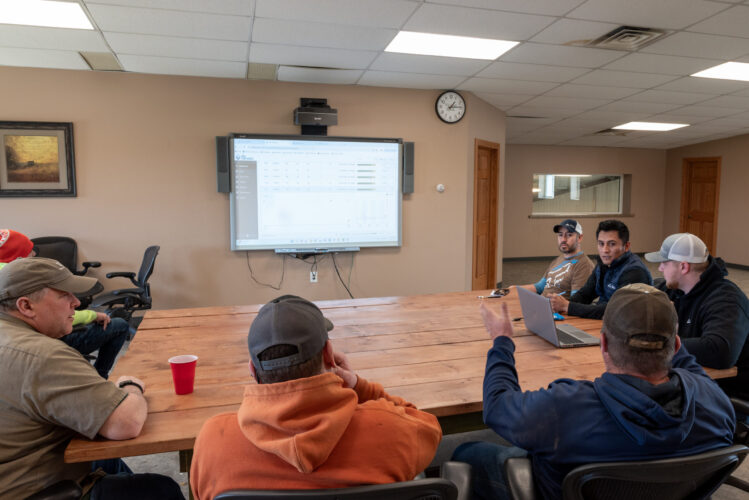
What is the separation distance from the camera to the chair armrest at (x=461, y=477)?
1136 millimetres

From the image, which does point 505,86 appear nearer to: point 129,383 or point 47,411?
point 129,383

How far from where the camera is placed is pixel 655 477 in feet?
3.03

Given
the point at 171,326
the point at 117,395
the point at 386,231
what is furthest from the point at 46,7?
the point at 386,231

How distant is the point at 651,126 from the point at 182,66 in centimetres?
697

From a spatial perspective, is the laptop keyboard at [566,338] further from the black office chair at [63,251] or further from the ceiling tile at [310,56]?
the black office chair at [63,251]

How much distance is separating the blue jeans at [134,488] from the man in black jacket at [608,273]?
74.8 inches

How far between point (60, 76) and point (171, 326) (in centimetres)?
343

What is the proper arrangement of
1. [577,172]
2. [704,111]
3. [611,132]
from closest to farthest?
1. [704,111]
2. [611,132]
3. [577,172]

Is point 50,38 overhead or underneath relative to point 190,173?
overhead

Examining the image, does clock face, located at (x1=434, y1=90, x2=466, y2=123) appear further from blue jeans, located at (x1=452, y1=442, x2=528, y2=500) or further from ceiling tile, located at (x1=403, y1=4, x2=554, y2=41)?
blue jeans, located at (x1=452, y1=442, x2=528, y2=500)

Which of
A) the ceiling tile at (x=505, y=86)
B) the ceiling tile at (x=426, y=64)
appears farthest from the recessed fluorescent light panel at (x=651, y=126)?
the ceiling tile at (x=426, y=64)

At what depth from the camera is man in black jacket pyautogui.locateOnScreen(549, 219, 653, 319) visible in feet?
7.76

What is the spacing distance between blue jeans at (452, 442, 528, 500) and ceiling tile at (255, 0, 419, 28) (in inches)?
104

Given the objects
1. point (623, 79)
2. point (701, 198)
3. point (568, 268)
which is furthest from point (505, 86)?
point (701, 198)
